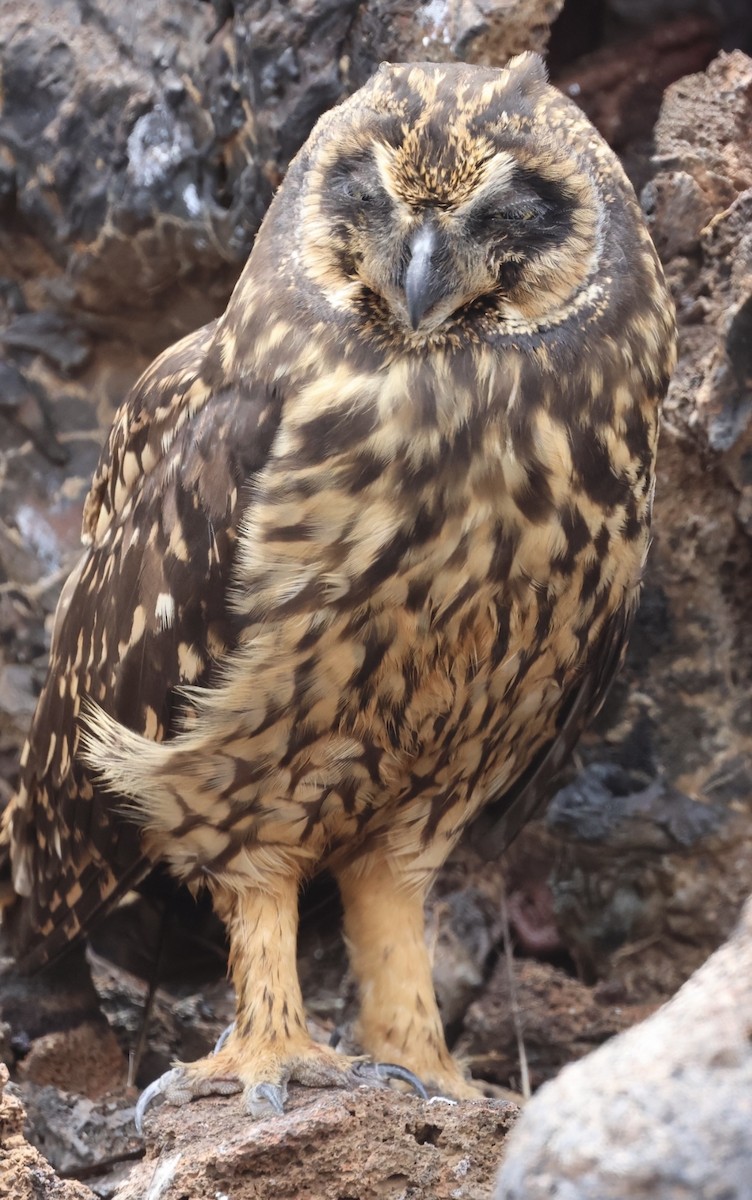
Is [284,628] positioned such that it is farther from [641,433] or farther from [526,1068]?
[526,1068]

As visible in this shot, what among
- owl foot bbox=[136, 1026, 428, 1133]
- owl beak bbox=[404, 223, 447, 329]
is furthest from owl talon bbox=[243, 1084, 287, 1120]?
owl beak bbox=[404, 223, 447, 329]

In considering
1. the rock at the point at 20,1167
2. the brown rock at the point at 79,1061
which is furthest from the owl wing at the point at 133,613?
the rock at the point at 20,1167

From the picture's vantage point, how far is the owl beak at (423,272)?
207 cm

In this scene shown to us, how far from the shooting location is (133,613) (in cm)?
264

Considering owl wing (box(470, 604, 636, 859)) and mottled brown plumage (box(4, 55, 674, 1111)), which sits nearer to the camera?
mottled brown plumage (box(4, 55, 674, 1111))

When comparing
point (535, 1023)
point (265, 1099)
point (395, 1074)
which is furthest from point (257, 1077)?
point (535, 1023)

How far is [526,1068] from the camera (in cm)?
334

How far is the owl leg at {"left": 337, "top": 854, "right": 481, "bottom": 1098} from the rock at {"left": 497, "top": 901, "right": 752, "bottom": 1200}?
5.20 ft

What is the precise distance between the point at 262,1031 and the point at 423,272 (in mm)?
1530

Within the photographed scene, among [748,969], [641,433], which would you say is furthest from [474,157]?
[748,969]

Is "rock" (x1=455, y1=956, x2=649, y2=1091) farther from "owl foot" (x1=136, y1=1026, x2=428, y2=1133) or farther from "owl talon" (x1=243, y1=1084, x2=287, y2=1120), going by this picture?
"owl talon" (x1=243, y1=1084, x2=287, y2=1120)

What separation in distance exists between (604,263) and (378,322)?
42 cm

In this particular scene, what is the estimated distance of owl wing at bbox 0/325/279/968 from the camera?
8.01 ft

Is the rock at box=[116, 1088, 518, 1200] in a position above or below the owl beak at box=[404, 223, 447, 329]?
below
